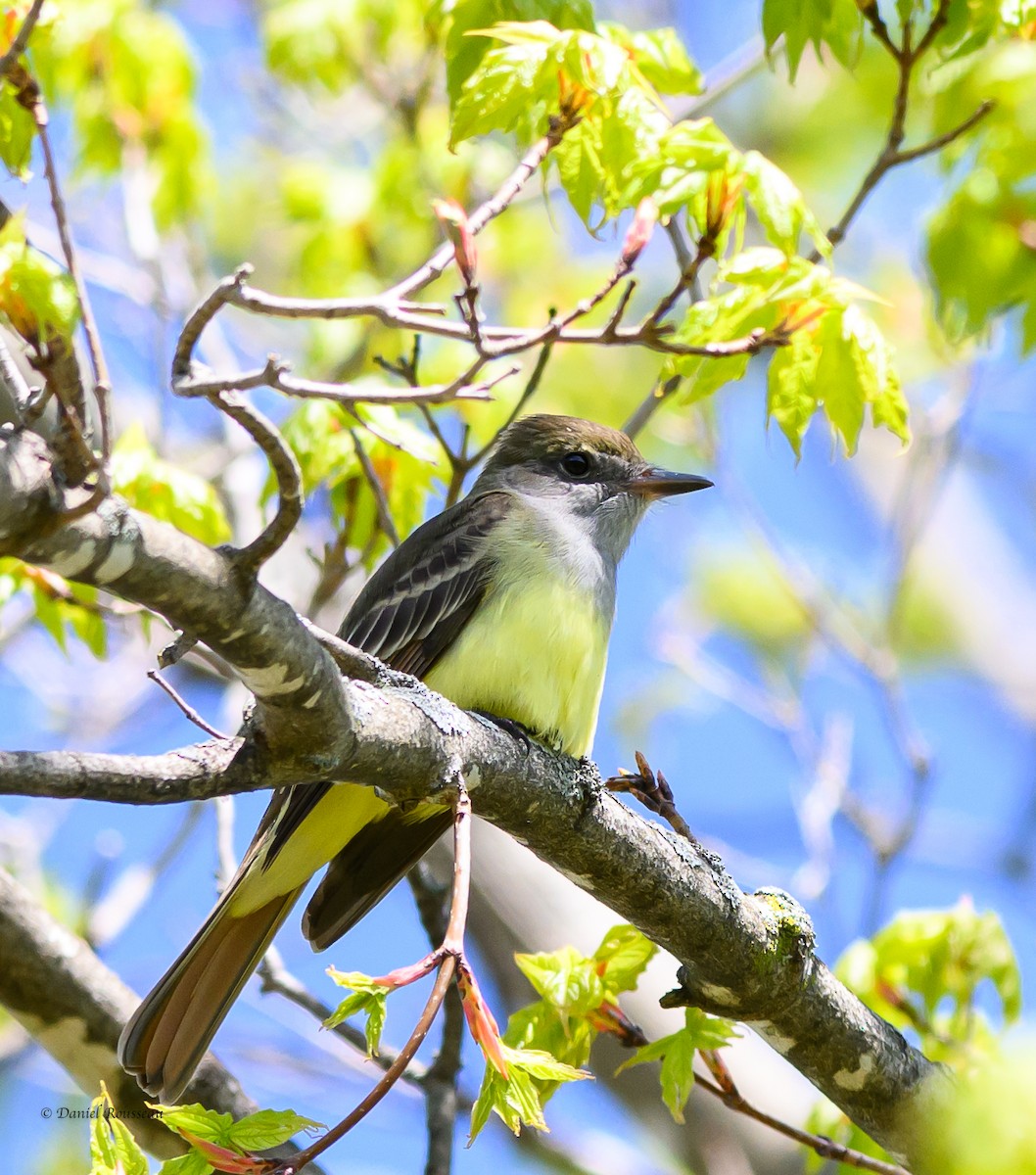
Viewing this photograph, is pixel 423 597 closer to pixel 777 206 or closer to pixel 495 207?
pixel 495 207

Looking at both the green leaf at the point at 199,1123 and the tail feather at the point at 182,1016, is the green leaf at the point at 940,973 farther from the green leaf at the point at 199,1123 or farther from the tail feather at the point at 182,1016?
the green leaf at the point at 199,1123

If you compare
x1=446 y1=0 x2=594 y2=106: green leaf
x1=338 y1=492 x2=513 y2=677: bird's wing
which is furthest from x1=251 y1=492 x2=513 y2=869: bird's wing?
x1=446 y1=0 x2=594 y2=106: green leaf

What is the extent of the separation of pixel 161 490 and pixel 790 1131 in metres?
3.04

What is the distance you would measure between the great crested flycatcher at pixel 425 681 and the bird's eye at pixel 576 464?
1.37 feet

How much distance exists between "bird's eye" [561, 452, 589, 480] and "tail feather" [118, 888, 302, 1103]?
239cm

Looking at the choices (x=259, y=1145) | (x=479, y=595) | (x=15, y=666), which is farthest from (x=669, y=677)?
(x=259, y=1145)

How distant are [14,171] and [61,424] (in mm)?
2109

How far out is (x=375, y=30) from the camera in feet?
25.4

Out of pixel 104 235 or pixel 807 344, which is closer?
pixel 807 344

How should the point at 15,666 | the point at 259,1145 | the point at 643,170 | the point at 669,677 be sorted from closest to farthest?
the point at 259,1145 < the point at 643,170 < the point at 15,666 < the point at 669,677

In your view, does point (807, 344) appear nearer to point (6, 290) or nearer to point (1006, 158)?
point (1006, 158)

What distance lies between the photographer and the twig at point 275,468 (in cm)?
245

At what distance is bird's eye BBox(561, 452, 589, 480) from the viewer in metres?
5.96

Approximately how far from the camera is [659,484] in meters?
5.79
